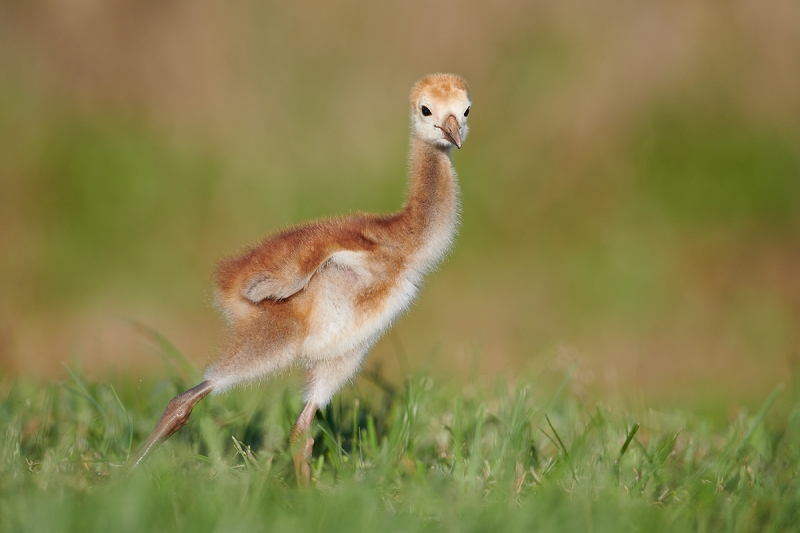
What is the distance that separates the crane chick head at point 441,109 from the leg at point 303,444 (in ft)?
2.87

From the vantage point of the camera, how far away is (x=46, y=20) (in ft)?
18.0

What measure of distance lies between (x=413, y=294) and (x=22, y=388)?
1.65 meters

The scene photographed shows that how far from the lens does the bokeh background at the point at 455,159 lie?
5.10 meters

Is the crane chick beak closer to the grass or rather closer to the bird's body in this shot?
the bird's body

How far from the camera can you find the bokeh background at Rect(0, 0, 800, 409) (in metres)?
5.10

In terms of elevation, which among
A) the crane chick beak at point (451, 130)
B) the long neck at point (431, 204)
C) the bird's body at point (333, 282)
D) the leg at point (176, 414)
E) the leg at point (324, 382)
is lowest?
the leg at point (176, 414)

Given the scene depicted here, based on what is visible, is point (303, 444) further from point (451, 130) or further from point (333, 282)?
point (451, 130)

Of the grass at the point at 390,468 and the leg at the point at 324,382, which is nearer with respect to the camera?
the grass at the point at 390,468

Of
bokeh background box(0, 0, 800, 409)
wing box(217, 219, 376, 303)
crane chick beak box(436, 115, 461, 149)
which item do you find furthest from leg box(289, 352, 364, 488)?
bokeh background box(0, 0, 800, 409)

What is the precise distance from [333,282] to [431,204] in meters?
0.39

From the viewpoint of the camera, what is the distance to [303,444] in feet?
8.38

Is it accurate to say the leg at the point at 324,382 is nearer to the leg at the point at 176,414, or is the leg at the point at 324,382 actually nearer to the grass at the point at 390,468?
the grass at the point at 390,468

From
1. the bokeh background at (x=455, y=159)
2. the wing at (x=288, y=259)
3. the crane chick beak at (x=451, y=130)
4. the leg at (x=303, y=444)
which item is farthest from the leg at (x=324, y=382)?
the bokeh background at (x=455, y=159)

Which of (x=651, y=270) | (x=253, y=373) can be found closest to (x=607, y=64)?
(x=651, y=270)
